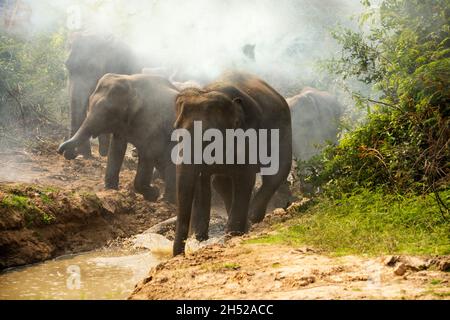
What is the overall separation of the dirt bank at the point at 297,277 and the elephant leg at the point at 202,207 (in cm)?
272

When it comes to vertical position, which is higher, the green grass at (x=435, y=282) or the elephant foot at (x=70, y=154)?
the green grass at (x=435, y=282)

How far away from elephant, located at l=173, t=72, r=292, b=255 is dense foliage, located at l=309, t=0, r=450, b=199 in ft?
2.93

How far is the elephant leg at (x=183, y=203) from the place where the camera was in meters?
8.01

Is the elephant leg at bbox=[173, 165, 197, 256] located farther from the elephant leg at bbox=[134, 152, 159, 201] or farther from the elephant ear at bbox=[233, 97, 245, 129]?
the elephant leg at bbox=[134, 152, 159, 201]

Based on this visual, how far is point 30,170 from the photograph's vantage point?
539 inches

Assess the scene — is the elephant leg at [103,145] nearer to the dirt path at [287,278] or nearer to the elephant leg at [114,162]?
the elephant leg at [114,162]

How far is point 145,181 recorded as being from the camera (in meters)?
12.4

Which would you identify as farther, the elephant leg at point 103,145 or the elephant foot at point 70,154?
the elephant leg at point 103,145

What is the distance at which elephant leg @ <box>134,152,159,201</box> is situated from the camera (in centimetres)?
1236

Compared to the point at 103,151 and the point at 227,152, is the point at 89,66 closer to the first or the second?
the point at 103,151

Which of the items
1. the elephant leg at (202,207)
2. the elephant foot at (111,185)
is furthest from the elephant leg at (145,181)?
the elephant leg at (202,207)

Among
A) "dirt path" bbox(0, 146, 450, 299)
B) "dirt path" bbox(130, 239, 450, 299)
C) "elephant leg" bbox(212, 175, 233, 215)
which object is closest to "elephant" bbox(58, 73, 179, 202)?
→ "dirt path" bbox(0, 146, 450, 299)
